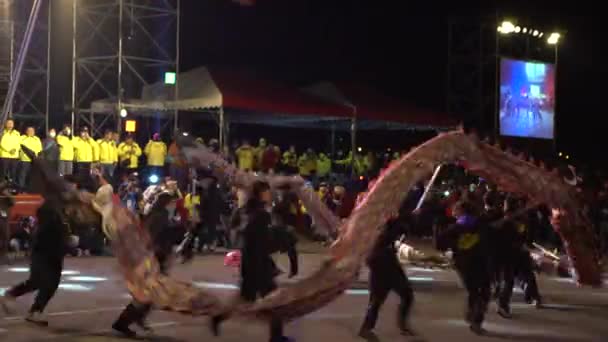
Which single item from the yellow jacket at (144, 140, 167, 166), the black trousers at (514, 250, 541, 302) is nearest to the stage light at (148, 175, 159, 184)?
the yellow jacket at (144, 140, 167, 166)

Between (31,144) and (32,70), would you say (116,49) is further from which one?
(31,144)

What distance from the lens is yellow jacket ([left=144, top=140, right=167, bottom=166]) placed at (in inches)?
942

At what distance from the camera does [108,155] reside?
74.3 ft

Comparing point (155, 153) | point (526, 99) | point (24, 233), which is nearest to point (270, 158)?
point (155, 153)

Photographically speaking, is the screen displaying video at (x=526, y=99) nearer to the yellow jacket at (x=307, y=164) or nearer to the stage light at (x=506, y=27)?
the stage light at (x=506, y=27)

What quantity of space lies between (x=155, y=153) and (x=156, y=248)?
14.5 meters

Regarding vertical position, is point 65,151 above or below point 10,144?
below

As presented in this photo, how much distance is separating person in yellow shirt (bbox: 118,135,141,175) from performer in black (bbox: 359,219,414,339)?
1481 cm

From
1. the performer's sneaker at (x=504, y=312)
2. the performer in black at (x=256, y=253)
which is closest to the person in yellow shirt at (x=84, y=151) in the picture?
the performer's sneaker at (x=504, y=312)

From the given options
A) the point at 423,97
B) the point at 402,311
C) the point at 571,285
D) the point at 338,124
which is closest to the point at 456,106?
the point at 338,124

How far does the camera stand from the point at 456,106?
3566cm

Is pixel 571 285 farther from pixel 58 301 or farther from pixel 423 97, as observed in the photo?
pixel 423 97

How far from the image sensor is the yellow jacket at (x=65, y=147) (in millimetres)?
22083

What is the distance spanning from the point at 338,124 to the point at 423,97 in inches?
621
